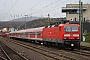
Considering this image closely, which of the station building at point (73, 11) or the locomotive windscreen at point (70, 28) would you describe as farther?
the station building at point (73, 11)

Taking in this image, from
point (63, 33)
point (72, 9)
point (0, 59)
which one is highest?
point (72, 9)

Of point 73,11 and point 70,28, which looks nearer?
point 70,28

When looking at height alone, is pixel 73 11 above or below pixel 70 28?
above

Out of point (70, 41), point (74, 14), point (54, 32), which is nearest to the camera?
point (70, 41)

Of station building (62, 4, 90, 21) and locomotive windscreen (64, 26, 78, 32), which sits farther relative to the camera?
station building (62, 4, 90, 21)

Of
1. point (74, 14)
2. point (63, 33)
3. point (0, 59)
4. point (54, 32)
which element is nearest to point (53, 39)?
point (54, 32)

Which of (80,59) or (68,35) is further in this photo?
(68,35)

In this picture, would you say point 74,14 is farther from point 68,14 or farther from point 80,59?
point 80,59

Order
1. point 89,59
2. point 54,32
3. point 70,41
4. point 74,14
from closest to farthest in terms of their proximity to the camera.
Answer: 1. point 89,59
2. point 70,41
3. point 54,32
4. point 74,14

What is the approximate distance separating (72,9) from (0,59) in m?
61.0

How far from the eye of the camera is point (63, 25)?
993 inches

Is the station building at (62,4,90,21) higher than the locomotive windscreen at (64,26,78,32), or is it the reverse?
the station building at (62,4,90,21)

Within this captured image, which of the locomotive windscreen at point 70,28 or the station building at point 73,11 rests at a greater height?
the station building at point 73,11

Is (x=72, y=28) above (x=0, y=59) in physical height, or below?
above
